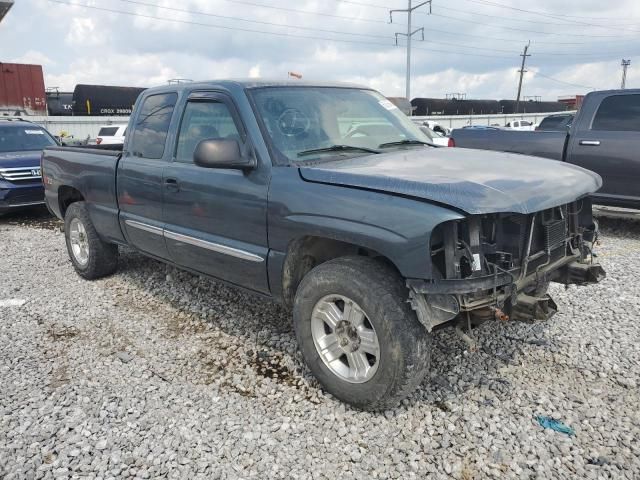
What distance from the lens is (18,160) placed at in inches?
348

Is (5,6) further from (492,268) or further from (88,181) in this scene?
(492,268)

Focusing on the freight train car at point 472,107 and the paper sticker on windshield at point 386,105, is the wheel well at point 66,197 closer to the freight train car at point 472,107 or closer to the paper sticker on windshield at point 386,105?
the paper sticker on windshield at point 386,105

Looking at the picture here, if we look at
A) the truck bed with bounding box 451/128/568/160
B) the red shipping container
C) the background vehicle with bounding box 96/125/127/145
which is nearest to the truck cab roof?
the truck bed with bounding box 451/128/568/160

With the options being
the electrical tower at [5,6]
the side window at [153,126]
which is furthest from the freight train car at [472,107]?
the side window at [153,126]

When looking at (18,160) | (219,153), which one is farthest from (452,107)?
(219,153)

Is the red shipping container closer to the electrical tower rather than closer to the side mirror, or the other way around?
the electrical tower

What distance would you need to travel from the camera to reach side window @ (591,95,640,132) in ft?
22.1

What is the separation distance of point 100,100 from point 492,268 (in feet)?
81.5

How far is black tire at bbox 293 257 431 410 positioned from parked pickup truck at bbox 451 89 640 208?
5.22m

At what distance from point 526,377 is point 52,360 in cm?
326

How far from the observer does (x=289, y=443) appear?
275 centimetres

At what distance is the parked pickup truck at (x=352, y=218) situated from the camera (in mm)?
2611

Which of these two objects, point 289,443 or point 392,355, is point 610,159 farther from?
point 289,443

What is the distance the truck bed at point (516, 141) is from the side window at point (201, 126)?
506 centimetres
